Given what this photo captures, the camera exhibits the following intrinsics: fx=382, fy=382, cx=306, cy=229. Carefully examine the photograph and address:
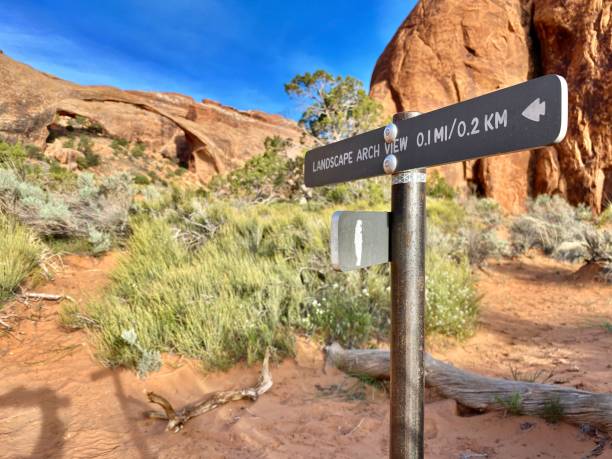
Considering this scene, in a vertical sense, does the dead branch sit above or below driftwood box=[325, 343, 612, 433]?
above

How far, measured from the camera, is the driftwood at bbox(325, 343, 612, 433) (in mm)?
2033

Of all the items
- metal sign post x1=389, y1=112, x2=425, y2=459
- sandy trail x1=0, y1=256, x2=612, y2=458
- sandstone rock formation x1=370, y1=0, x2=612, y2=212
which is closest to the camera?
metal sign post x1=389, y1=112, x2=425, y2=459

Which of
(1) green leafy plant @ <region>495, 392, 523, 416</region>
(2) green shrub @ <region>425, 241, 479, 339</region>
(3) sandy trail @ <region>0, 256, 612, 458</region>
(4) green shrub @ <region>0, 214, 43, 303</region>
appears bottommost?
(3) sandy trail @ <region>0, 256, 612, 458</region>

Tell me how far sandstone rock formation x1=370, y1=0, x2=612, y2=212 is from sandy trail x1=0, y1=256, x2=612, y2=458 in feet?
48.7

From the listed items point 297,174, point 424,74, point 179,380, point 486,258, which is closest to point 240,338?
point 179,380

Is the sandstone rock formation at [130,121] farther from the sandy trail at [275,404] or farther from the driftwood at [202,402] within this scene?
the driftwood at [202,402]

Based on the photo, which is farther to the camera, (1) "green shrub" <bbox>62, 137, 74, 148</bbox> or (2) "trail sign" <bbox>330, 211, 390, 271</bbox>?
(1) "green shrub" <bbox>62, 137, 74, 148</bbox>

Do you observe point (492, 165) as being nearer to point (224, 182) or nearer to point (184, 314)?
point (224, 182)

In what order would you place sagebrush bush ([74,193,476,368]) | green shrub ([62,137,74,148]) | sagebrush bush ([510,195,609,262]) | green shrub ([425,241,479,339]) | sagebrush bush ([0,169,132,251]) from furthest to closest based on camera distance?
green shrub ([62,137,74,148]) < sagebrush bush ([510,195,609,262]) < sagebrush bush ([0,169,132,251]) < green shrub ([425,241,479,339]) < sagebrush bush ([74,193,476,368])

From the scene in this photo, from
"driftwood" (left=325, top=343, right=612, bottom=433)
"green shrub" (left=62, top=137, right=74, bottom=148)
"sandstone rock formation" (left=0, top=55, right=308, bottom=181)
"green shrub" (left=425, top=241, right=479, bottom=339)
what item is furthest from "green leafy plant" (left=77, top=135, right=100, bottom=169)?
"driftwood" (left=325, top=343, right=612, bottom=433)

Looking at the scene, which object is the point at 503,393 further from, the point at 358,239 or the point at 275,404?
the point at 358,239

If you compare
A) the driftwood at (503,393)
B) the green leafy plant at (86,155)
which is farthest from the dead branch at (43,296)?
the green leafy plant at (86,155)

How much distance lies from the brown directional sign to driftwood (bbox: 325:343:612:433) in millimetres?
1773

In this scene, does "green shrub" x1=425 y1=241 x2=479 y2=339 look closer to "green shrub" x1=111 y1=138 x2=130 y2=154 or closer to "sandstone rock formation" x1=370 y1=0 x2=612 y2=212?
"sandstone rock formation" x1=370 y1=0 x2=612 y2=212
